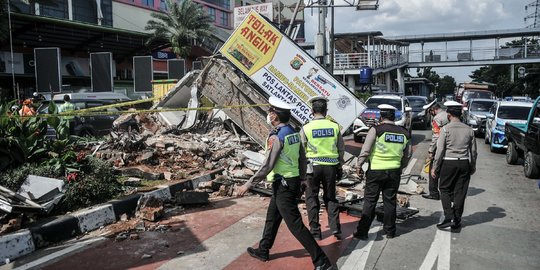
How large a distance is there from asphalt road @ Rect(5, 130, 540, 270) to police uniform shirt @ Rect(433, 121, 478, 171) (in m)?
1.02

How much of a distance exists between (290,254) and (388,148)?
1771mm

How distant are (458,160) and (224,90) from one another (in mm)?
6817

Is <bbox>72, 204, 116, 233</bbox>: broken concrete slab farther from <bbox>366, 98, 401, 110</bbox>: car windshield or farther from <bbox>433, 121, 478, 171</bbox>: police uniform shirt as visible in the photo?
<bbox>366, 98, 401, 110</bbox>: car windshield

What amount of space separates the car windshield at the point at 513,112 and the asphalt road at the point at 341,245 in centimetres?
748

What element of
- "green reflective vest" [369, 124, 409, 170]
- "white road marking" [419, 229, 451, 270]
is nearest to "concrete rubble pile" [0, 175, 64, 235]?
"green reflective vest" [369, 124, 409, 170]

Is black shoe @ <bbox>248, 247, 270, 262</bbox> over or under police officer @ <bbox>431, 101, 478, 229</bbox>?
under

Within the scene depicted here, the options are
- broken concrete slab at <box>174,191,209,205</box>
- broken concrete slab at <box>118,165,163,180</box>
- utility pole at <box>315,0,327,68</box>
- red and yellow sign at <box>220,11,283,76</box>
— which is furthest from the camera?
utility pole at <box>315,0,327,68</box>

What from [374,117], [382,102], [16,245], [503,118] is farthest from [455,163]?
[382,102]

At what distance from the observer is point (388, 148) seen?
534 cm

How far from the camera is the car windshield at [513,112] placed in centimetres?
1373

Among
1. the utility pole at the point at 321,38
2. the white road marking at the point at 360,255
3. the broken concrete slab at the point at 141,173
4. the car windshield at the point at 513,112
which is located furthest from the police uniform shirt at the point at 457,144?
the utility pole at the point at 321,38

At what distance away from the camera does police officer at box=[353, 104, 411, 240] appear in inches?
211

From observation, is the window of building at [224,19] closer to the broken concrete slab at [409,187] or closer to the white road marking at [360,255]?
the broken concrete slab at [409,187]

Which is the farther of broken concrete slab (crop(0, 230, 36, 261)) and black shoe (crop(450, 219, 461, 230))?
black shoe (crop(450, 219, 461, 230))
